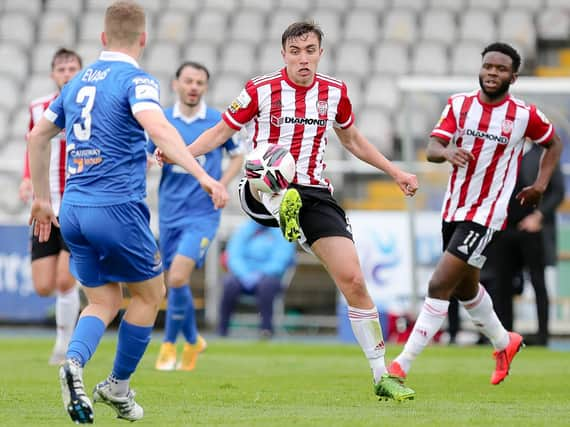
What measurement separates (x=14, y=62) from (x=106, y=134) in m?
16.0

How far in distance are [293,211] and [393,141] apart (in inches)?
479

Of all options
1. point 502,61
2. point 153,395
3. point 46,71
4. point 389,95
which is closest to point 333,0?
point 389,95

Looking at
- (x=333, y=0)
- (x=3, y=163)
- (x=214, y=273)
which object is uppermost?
(x=333, y=0)

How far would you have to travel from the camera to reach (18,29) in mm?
22703

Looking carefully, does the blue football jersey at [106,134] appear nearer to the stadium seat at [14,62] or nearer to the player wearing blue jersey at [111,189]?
the player wearing blue jersey at [111,189]

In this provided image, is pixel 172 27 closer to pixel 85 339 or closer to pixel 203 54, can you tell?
pixel 203 54

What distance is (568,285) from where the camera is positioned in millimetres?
15812

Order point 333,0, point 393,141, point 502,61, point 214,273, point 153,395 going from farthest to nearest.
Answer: point 333,0
point 393,141
point 214,273
point 502,61
point 153,395

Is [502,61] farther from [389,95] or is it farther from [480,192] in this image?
[389,95]

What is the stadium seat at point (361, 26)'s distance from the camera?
21766mm

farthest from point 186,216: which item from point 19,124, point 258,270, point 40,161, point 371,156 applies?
point 19,124

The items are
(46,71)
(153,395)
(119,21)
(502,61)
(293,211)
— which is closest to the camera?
(119,21)

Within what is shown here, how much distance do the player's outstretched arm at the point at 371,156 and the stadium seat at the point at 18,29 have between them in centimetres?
1535

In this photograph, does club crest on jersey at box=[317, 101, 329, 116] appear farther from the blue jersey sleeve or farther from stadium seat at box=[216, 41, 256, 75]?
stadium seat at box=[216, 41, 256, 75]
